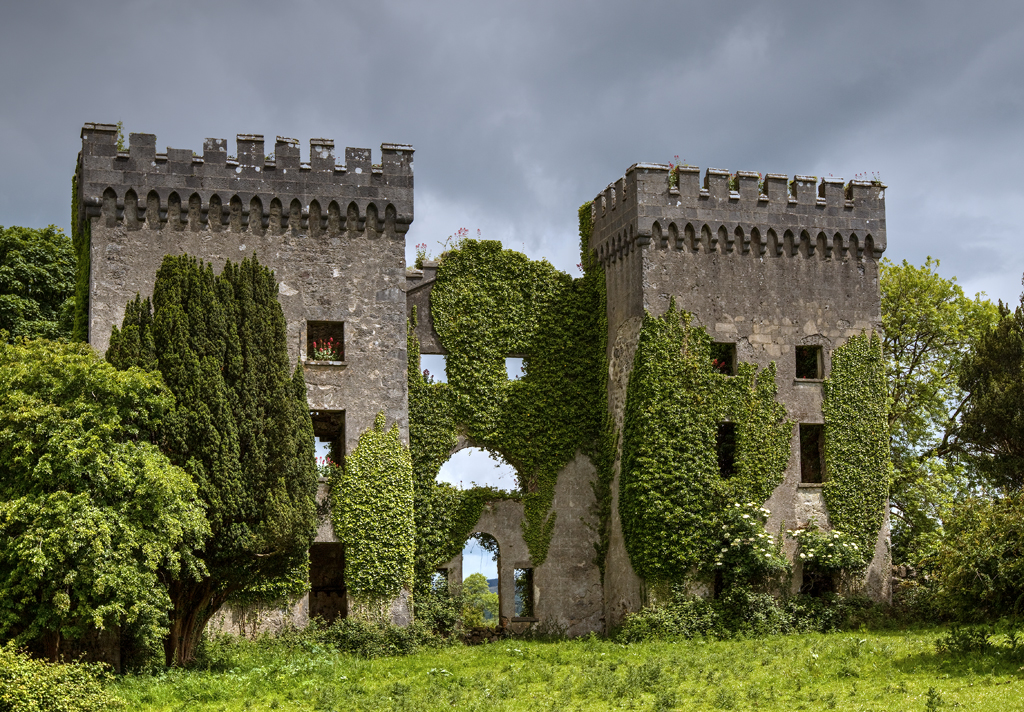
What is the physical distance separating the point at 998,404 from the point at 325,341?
61.3 ft

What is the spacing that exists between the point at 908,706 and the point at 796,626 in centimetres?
996

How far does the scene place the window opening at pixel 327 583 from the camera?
30.1 meters

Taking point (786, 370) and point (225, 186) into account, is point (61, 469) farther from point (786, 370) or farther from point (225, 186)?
point (786, 370)

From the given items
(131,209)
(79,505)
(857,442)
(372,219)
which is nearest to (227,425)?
(79,505)

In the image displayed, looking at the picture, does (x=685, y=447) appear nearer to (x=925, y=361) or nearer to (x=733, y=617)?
(x=733, y=617)

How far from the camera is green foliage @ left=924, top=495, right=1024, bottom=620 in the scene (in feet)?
63.5

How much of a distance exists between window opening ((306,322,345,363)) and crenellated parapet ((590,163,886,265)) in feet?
23.8

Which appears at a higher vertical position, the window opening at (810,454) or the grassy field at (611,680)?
the window opening at (810,454)

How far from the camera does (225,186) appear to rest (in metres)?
25.0

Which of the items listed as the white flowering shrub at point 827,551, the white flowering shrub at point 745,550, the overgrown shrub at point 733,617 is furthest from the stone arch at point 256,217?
the white flowering shrub at point 827,551

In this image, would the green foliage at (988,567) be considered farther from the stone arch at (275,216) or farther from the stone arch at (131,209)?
the stone arch at (131,209)

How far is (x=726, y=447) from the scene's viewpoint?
27.2m

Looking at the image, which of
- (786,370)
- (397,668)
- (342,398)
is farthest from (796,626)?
(342,398)

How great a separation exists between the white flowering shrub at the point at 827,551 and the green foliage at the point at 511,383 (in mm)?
4936
